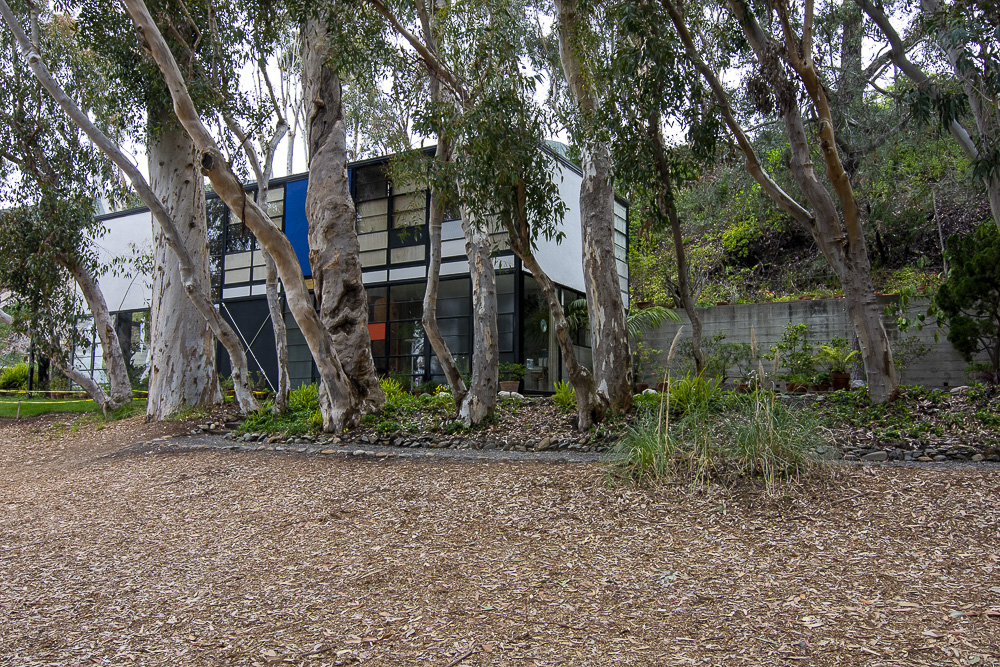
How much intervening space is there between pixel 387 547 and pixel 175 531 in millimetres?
1605

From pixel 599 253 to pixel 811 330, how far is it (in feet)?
20.0

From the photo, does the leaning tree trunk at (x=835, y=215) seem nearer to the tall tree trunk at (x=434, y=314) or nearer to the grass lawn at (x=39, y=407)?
the tall tree trunk at (x=434, y=314)

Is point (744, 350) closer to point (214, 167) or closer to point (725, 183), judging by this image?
point (725, 183)

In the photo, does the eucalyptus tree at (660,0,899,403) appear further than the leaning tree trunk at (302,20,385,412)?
No

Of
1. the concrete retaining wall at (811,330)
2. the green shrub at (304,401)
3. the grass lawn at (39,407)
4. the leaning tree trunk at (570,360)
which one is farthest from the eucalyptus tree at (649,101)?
the grass lawn at (39,407)

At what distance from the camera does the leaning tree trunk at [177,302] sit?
9.64 m

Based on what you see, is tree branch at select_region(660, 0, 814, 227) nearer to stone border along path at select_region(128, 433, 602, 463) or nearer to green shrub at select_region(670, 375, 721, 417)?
green shrub at select_region(670, 375, 721, 417)

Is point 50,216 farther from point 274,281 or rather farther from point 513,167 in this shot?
point 513,167

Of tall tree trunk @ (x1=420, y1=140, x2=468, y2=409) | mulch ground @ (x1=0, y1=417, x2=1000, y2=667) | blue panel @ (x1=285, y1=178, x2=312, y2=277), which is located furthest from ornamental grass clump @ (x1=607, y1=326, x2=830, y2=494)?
blue panel @ (x1=285, y1=178, x2=312, y2=277)

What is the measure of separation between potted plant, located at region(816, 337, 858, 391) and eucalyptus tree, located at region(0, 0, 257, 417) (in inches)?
334

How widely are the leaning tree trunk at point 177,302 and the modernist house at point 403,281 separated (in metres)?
3.16

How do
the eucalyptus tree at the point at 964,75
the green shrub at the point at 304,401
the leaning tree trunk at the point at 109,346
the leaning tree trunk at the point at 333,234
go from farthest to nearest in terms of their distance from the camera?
the leaning tree trunk at the point at 109,346, the green shrub at the point at 304,401, the leaning tree trunk at the point at 333,234, the eucalyptus tree at the point at 964,75

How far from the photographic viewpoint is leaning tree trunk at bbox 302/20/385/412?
8164mm

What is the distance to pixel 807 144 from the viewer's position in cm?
656
